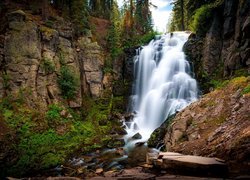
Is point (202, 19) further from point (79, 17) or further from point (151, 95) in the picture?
point (79, 17)

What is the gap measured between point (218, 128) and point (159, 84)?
13.2 m

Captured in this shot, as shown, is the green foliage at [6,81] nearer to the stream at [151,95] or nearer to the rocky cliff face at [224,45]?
the stream at [151,95]

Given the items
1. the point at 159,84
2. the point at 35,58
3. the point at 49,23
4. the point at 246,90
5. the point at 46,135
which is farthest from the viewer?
the point at 159,84

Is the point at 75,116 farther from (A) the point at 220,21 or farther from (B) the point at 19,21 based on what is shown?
(A) the point at 220,21

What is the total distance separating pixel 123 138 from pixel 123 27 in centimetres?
1911

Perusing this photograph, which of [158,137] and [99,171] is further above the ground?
[158,137]

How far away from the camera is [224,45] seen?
73.2ft

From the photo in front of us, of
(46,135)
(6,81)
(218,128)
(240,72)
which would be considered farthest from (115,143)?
(240,72)

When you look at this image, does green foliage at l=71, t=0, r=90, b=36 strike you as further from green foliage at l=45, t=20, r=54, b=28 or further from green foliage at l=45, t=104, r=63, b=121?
green foliage at l=45, t=104, r=63, b=121

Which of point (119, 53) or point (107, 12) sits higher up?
point (107, 12)

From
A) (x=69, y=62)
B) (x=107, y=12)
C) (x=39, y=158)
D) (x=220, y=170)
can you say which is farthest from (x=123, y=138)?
(x=107, y=12)

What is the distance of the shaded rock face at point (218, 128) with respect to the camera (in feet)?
31.1

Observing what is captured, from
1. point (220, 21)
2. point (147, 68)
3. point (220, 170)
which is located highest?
point (220, 21)

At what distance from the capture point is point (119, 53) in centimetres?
2806
